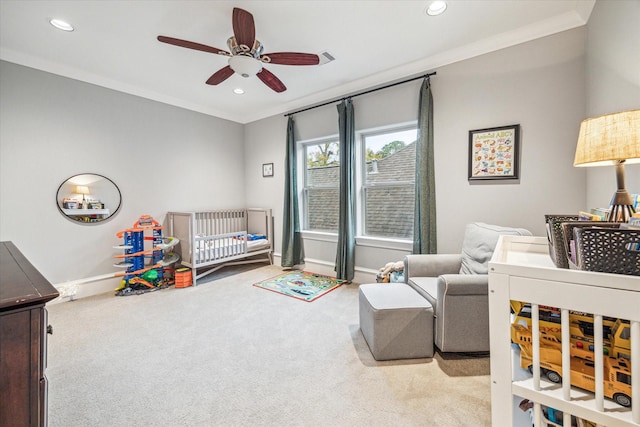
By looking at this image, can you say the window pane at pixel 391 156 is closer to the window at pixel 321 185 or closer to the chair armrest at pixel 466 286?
the window at pixel 321 185

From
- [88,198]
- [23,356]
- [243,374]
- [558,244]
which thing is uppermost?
[88,198]

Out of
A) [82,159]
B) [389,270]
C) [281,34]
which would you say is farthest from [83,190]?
[389,270]

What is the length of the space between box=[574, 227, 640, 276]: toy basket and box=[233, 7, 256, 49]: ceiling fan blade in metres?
2.13

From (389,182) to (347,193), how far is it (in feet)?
1.84

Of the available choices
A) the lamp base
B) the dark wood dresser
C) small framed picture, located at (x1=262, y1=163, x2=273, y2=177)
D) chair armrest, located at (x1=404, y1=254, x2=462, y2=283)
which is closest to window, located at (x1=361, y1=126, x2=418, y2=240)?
chair armrest, located at (x1=404, y1=254, x2=462, y2=283)

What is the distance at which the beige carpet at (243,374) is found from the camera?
1.37 m

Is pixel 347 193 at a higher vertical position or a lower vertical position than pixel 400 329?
higher

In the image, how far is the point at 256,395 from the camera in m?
1.51

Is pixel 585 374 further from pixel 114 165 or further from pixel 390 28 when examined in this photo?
pixel 114 165

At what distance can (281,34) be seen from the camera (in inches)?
91.7

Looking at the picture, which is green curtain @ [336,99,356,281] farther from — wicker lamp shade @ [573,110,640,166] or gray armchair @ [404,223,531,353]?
wicker lamp shade @ [573,110,640,166]

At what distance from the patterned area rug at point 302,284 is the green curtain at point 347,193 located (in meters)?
0.27

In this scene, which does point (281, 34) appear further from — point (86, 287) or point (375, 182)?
point (86, 287)

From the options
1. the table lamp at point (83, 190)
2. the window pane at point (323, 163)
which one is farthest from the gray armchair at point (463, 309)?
the table lamp at point (83, 190)
